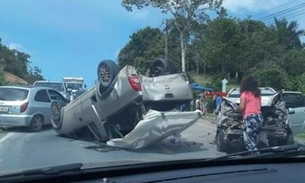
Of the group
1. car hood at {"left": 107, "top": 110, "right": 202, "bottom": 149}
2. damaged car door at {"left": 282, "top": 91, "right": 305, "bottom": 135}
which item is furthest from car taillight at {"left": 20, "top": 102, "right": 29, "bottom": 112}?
damaged car door at {"left": 282, "top": 91, "right": 305, "bottom": 135}

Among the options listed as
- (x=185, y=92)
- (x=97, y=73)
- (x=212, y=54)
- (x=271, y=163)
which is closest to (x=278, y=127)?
(x=185, y=92)

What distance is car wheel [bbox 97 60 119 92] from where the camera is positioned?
41.4ft

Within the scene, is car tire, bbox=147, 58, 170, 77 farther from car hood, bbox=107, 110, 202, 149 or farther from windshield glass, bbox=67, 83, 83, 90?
windshield glass, bbox=67, 83, 83, 90

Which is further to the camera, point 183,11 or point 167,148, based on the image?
point 183,11

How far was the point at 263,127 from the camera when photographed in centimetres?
1255

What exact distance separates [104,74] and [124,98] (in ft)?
2.84

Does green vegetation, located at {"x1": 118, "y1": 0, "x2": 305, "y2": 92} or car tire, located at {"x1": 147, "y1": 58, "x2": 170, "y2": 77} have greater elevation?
green vegetation, located at {"x1": 118, "y1": 0, "x2": 305, "y2": 92}

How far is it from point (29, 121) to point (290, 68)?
48931 millimetres

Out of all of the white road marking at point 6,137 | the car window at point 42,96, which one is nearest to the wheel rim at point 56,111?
the white road marking at point 6,137

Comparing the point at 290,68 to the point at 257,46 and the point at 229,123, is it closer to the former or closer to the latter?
the point at 257,46

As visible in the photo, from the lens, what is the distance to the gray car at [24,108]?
734 inches

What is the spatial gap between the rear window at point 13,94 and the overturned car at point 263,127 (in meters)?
8.23

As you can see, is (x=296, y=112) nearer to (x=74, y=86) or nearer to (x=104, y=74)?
(x=104, y=74)

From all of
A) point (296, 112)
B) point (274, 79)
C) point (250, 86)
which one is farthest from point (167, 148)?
point (274, 79)
